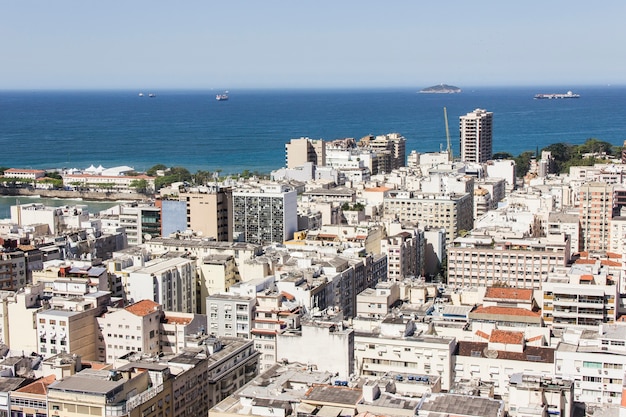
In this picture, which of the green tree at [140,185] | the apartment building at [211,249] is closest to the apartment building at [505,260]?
the apartment building at [211,249]

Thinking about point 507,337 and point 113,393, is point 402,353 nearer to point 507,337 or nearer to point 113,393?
point 507,337

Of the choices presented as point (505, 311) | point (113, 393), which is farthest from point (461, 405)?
point (505, 311)

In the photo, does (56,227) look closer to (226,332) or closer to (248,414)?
(226,332)

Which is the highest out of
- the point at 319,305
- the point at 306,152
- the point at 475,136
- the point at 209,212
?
the point at 475,136

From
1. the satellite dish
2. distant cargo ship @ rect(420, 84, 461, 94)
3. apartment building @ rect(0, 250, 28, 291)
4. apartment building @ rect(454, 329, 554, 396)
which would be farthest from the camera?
distant cargo ship @ rect(420, 84, 461, 94)

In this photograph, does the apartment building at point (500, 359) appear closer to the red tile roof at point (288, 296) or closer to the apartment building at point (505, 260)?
the red tile roof at point (288, 296)

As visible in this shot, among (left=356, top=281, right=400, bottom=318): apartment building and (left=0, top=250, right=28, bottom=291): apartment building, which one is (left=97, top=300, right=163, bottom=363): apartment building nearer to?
(left=356, top=281, right=400, bottom=318): apartment building

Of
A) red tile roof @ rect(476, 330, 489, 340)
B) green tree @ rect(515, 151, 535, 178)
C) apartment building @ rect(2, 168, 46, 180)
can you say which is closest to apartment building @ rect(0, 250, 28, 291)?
red tile roof @ rect(476, 330, 489, 340)
